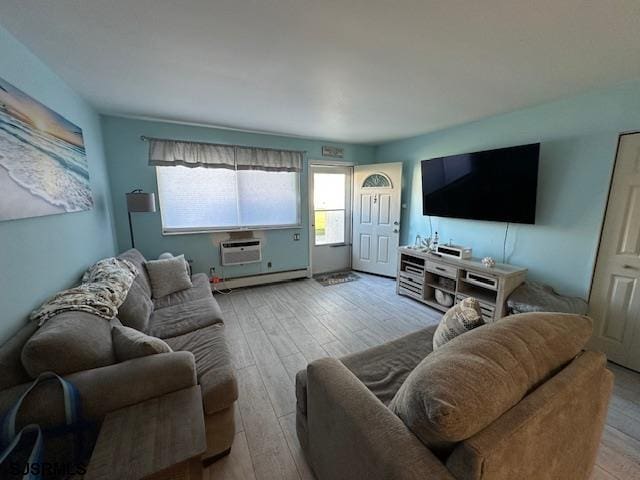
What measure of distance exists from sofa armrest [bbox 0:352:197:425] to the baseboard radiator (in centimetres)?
256

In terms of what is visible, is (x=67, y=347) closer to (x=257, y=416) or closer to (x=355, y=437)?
(x=257, y=416)

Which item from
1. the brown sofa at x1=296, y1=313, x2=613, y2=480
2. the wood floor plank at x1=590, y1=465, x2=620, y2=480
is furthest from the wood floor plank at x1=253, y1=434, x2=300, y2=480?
the wood floor plank at x1=590, y1=465, x2=620, y2=480

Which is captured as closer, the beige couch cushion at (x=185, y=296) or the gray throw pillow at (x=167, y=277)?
the beige couch cushion at (x=185, y=296)

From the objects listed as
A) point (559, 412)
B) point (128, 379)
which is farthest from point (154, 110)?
point (559, 412)

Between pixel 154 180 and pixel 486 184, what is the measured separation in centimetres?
397

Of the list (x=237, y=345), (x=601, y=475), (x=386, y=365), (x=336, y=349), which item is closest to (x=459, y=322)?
(x=386, y=365)

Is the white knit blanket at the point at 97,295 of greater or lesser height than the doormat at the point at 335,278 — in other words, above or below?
above

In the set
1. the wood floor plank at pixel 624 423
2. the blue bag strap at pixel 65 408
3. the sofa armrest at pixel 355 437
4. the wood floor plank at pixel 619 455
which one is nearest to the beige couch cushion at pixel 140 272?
the blue bag strap at pixel 65 408

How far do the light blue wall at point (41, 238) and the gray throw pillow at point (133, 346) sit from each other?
49cm

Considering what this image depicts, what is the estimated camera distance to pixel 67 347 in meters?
1.16

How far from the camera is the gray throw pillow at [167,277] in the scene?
2557mm

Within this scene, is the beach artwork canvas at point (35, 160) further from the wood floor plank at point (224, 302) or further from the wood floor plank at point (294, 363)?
the wood floor plank at point (294, 363)

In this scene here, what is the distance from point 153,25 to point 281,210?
282 centimetres

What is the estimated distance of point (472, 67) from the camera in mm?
1786
